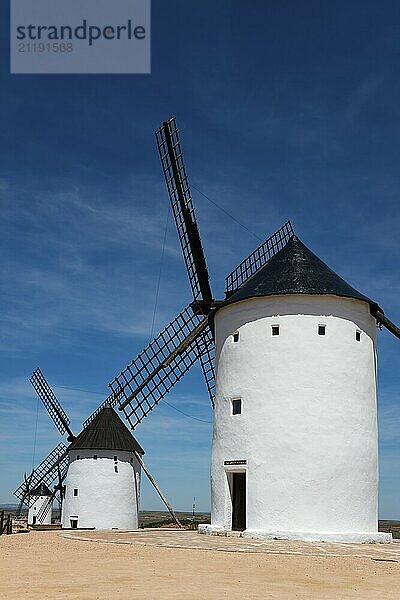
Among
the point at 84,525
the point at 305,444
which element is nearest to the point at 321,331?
the point at 305,444

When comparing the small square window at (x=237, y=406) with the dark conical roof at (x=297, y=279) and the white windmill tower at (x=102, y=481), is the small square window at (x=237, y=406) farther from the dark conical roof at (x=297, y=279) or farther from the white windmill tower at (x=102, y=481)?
the white windmill tower at (x=102, y=481)

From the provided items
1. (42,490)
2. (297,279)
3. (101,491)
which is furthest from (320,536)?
(42,490)

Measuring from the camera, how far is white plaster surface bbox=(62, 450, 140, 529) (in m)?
33.8

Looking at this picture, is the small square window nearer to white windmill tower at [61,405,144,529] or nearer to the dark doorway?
the dark doorway

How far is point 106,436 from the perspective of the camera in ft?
116

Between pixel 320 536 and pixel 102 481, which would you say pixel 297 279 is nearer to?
pixel 320 536

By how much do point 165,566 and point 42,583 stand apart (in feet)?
10.5

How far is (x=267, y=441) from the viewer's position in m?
22.4

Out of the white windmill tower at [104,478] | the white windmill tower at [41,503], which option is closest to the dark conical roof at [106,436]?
the white windmill tower at [104,478]

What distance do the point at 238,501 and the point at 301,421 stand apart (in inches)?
153

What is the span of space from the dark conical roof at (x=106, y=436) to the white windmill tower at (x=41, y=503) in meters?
16.2

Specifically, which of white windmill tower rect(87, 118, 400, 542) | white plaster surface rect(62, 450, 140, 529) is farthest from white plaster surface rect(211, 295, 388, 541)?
white plaster surface rect(62, 450, 140, 529)

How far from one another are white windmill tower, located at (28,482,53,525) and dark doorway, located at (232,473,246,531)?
2947 cm

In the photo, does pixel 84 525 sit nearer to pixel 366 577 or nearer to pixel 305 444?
pixel 305 444
